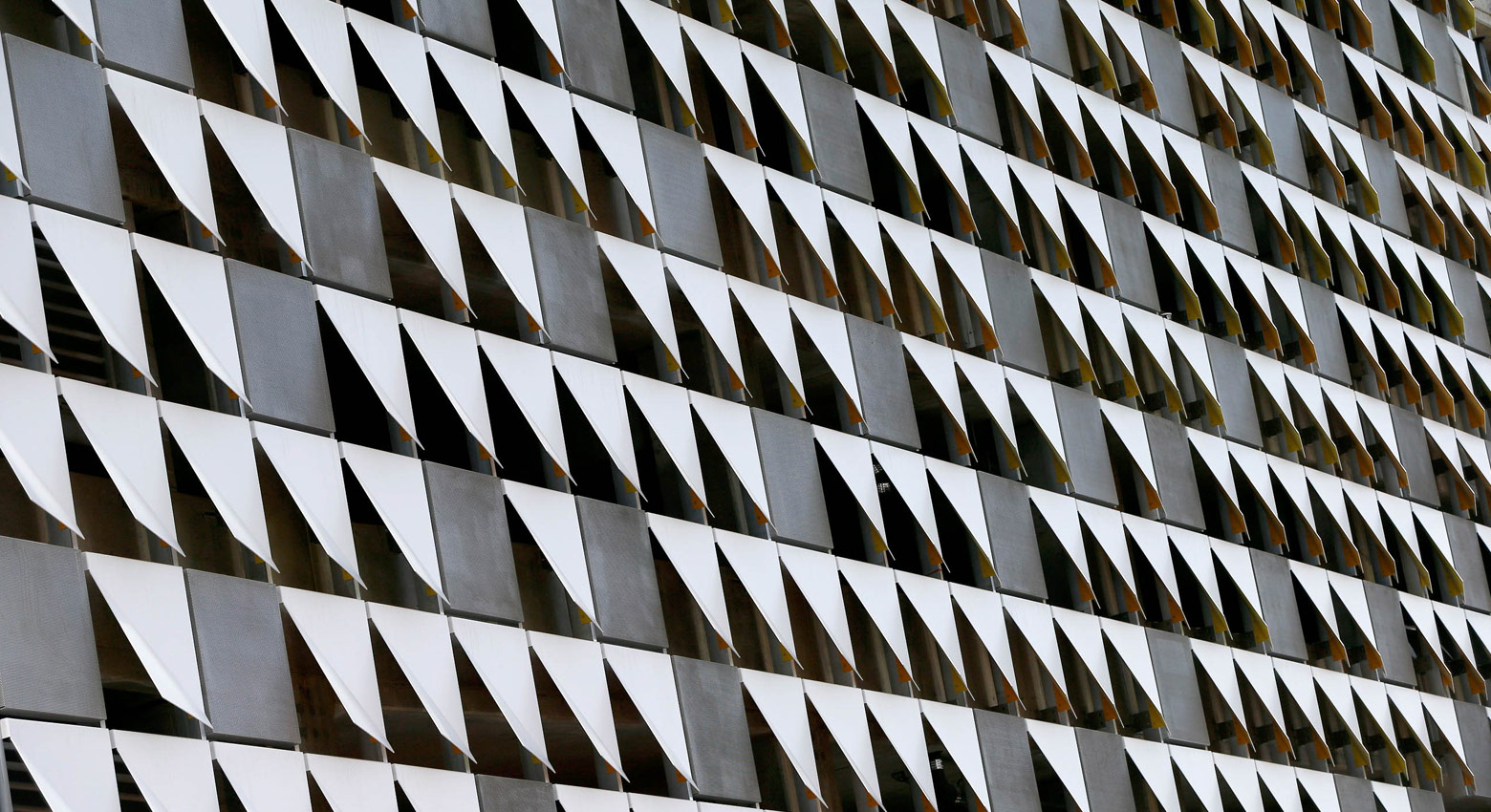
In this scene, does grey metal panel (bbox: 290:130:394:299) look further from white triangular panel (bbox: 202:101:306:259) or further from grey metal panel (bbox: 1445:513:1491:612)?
grey metal panel (bbox: 1445:513:1491:612)

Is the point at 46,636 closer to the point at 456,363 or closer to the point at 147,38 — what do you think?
the point at 147,38

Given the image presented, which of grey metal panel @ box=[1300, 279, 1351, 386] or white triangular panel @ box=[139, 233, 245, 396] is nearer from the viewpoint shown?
white triangular panel @ box=[139, 233, 245, 396]

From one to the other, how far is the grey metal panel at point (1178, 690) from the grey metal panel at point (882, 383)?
601cm

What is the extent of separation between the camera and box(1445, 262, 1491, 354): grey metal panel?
51.4 metres

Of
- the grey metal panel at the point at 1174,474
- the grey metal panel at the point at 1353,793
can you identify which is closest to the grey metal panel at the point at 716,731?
the grey metal panel at the point at 1174,474

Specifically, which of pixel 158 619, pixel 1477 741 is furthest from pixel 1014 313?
pixel 158 619

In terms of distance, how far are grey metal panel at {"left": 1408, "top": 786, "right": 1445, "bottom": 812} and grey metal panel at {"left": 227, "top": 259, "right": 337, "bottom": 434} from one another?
24.3 meters

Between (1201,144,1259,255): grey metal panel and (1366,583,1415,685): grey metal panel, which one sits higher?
(1201,144,1259,255): grey metal panel

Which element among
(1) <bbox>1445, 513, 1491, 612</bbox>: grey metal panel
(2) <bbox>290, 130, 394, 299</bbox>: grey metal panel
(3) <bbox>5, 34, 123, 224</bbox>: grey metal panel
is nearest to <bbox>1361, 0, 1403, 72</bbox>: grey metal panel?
(1) <bbox>1445, 513, 1491, 612</bbox>: grey metal panel

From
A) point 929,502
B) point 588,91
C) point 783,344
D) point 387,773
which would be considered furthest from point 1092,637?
point 387,773

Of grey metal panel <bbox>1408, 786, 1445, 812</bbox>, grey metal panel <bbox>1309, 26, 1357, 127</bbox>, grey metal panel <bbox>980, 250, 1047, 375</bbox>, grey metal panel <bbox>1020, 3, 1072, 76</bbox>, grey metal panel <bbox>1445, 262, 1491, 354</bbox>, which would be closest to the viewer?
grey metal panel <bbox>980, 250, 1047, 375</bbox>

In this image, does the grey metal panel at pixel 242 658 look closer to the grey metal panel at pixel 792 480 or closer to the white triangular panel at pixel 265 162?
the white triangular panel at pixel 265 162

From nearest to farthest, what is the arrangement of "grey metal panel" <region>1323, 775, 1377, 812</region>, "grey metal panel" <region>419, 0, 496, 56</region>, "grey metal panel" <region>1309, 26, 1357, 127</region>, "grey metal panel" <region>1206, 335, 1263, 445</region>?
"grey metal panel" <region>419, 0, 496, 56</region>, "grey metal panel" <region>1323, 775, 1377, 812</region>, "grey metal panel" <region>1206, 335, 1263, 445</region>, "grey metal panel" <region>1309, 26, 1357, 127</region>

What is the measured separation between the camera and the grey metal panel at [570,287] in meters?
31.0
